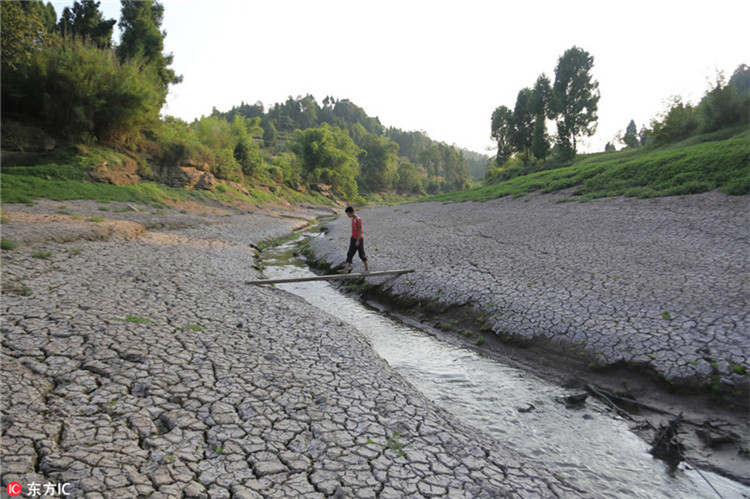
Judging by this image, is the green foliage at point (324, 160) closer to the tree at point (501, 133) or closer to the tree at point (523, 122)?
the tree at point (501, 133)

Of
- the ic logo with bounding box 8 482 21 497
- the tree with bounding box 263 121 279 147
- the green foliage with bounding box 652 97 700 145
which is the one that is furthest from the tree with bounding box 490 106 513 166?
the tree with bounding box 263 121 279 147

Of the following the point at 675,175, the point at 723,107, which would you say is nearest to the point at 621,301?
the point at 675,175

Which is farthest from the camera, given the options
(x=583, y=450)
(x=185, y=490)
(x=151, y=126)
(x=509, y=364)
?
(x=151, y=126)

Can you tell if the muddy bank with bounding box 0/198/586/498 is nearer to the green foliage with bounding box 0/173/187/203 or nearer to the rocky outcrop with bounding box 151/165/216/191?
the green foliage with bounding box 0/173/187/203

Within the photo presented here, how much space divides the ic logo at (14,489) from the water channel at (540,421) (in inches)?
153

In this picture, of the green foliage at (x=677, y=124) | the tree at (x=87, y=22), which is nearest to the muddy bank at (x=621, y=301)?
the green foliage at (x=677, y=124)

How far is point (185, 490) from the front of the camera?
96.5 inches

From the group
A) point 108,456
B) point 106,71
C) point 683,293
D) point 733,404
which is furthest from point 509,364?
point 106,71

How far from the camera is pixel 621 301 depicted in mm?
6332

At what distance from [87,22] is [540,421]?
38.6 m

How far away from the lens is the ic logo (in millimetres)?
2165

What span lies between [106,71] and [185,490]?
23.5m

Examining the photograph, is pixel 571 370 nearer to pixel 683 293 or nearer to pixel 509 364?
pixel 509 364

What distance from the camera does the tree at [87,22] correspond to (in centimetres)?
2667
